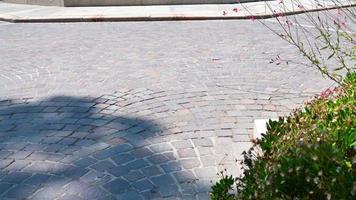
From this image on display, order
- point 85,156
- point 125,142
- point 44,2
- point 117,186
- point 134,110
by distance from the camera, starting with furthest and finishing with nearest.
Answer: point 44,2, point 134,110, point 125,142, point 85,156, point 117,186

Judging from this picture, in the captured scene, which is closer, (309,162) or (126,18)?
(309,162)

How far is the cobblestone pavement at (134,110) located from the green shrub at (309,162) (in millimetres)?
855

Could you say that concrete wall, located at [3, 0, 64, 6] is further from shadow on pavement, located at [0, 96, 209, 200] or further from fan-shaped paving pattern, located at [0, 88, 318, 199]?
shadow on pavement, located at [0, 96, 209, 200]

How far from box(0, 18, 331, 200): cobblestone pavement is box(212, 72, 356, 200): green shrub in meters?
0.85

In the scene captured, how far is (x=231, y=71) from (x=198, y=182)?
10.8ft

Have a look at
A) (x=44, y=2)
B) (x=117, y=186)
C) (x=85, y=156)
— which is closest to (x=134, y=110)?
(x=85, y=156)

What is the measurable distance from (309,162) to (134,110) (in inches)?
118

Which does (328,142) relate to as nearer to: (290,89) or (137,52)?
(290,89)

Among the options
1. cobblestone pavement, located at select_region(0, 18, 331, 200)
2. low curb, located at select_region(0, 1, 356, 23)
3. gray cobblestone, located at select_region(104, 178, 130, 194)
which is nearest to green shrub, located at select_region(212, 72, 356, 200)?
cobblestone pavement, located at select_region(0, 18, 331, 200)

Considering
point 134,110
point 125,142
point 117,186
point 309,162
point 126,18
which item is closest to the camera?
point 309,162

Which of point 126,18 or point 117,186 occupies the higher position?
point 126,18

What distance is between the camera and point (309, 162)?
6.70 ft

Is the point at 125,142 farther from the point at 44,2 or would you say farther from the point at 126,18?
the point at 44,2

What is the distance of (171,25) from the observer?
35.9 ft
